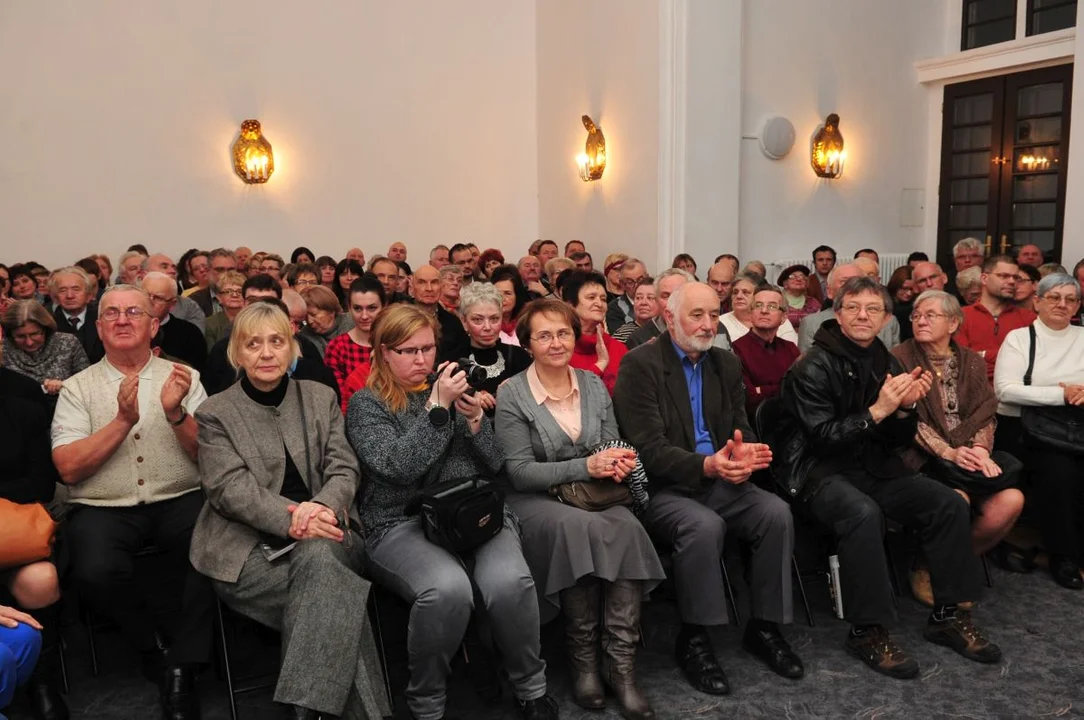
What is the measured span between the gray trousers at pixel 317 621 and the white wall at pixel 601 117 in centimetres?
736

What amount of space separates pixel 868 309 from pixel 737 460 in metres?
0.92

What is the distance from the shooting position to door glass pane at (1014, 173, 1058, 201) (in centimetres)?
1008

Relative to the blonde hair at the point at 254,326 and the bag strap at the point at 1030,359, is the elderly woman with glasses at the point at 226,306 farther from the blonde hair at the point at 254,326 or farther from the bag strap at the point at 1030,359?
the bag strap at the point at 1030,359

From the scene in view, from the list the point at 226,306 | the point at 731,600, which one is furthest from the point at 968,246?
the point at 226,306

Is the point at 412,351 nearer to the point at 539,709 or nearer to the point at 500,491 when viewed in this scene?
the point at 500,491

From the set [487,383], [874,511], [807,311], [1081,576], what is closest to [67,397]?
[487,383]

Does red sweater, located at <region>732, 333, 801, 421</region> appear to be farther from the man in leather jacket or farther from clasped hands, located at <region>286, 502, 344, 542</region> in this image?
clasped hands, located at <region>286, 502, 344, 542</region>

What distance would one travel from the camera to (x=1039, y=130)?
33.4 feet

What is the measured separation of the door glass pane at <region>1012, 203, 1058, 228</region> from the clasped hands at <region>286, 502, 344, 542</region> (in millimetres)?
9735

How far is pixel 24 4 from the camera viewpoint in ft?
30.1

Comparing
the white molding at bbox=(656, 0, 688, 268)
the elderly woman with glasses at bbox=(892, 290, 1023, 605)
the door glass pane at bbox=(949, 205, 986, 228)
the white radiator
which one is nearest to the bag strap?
the elderly woman with glasses at bbox=(892, 290, 1023, 605)

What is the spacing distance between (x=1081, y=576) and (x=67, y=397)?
14.6 feet

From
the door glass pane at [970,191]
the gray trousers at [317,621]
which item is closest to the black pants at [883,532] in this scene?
the gray trousers at [317,621]

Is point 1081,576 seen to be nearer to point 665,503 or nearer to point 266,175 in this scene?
point 665,503
